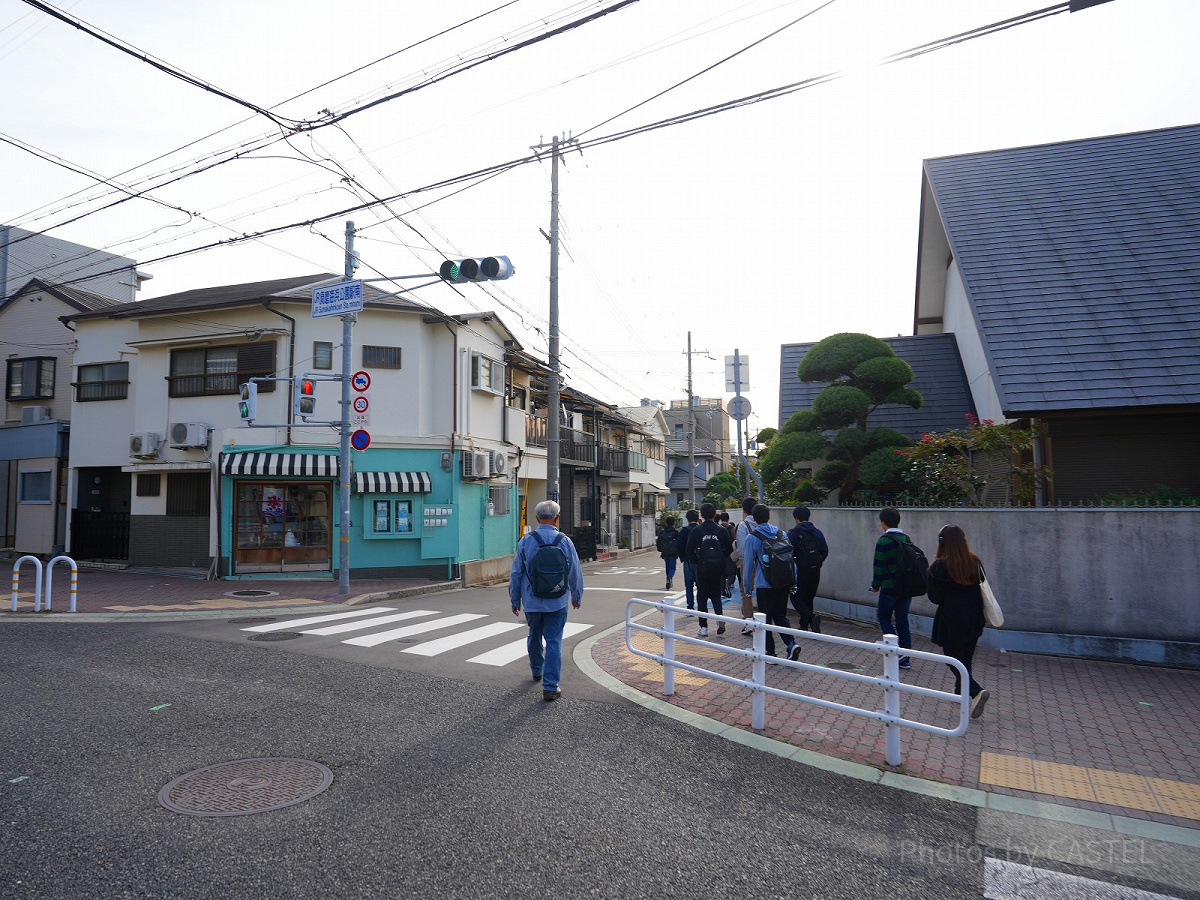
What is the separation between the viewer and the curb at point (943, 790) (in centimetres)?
411

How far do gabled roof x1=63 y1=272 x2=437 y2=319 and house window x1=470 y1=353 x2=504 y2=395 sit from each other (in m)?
2.33

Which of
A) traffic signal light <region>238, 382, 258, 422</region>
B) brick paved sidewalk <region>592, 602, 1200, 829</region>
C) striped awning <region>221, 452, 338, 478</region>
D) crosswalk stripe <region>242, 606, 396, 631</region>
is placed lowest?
crosswalk stripe <region>242, 606, 396, 631</region>

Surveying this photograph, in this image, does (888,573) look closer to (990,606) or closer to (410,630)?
(990,606)

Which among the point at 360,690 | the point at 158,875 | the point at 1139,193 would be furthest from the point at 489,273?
the point at 1139,193

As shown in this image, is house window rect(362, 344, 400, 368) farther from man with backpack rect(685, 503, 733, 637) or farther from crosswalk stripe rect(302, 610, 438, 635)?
man with backpack rect(685, 503, 733, 637)

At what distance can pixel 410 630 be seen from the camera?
1070 cm

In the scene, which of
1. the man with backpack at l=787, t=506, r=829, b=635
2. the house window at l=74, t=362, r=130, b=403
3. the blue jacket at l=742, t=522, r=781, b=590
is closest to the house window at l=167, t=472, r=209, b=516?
the house window at l=74, t=362, r=130, b=403

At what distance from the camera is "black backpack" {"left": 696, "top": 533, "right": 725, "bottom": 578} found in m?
9.39

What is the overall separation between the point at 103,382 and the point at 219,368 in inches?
179

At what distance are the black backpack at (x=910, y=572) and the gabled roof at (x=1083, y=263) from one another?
14.2 feet

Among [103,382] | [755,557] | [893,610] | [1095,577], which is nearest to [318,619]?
[755,557]

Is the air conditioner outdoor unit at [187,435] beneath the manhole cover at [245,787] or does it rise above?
above

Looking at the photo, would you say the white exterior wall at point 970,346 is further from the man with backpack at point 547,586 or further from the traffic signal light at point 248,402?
the traffic signal light at point 248,402

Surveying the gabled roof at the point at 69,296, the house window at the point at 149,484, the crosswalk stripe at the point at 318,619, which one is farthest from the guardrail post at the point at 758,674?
the gabled roof at the point at 69,296
